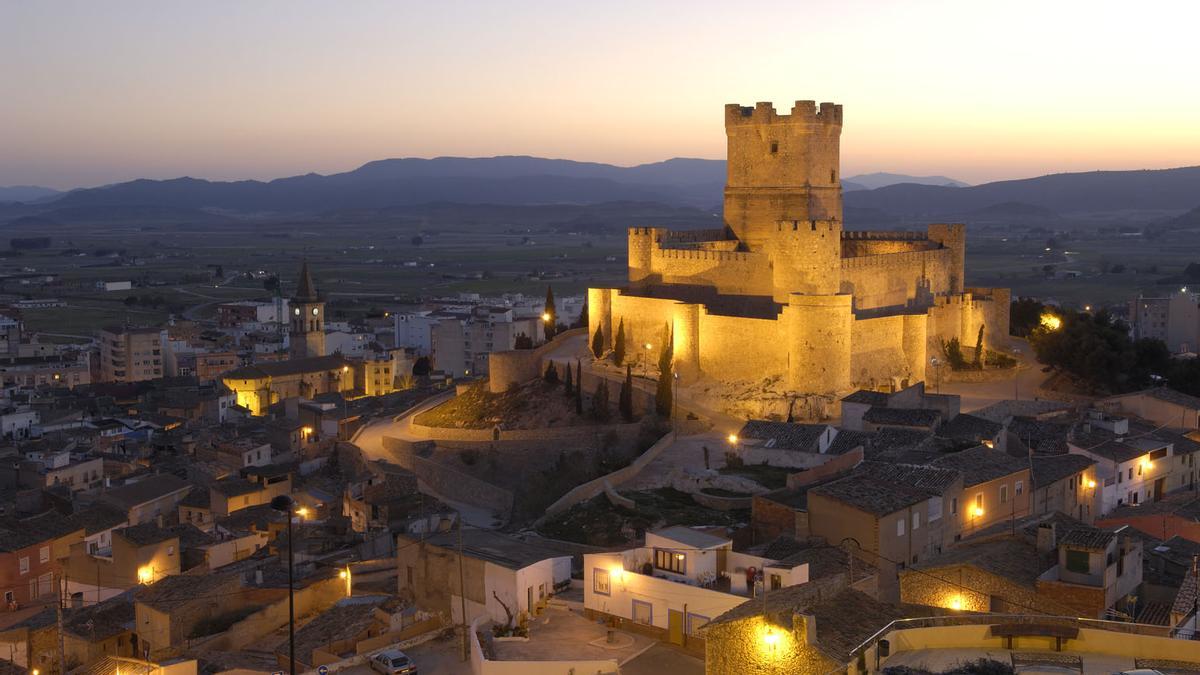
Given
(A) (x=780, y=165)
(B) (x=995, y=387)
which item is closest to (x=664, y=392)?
(A) (x=780, y=165)

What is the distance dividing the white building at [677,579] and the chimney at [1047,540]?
3.53 m

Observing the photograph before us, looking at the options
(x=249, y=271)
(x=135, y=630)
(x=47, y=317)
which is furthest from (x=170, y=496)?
(x=249, y=271)

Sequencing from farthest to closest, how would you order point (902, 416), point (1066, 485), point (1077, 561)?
point (902, 416) < point (1066, 485) < point (1077, 561)

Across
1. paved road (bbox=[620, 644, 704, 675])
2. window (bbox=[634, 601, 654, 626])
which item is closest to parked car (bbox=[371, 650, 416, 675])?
paved road (bbox=[620, 644, 704, 675])

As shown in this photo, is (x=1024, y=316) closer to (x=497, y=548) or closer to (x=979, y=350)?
(x=979, y=350)

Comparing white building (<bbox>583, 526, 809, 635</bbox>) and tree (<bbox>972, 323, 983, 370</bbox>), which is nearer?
white building (<bbox>583, 526, 809, 635</bbox>)

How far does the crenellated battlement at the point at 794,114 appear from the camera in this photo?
3666 cm

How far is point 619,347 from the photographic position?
35219 mm

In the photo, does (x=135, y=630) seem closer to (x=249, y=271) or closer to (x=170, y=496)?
(x=170, y=496)

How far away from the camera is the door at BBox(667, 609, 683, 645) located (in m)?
16.3

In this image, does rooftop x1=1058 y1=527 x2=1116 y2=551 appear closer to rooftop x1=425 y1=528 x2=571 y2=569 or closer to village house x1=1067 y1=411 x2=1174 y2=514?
rooftop x1=425 y1=528 x2=571 y2=569

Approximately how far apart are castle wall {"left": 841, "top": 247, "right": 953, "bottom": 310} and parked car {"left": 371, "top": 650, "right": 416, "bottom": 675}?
64.1ft

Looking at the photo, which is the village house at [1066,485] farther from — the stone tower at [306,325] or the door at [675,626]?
the stone tower at [306,325]

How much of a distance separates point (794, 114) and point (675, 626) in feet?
75.7
